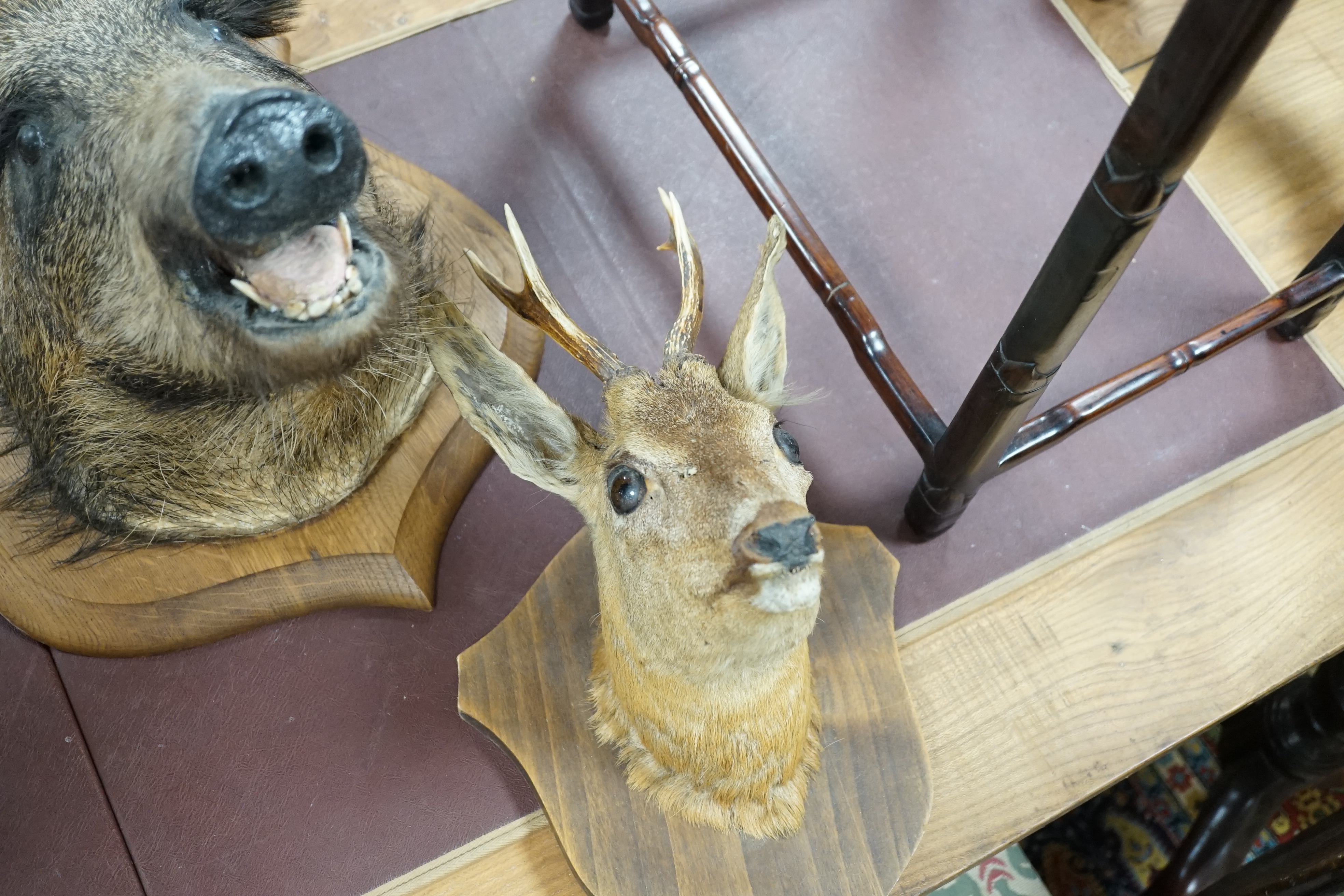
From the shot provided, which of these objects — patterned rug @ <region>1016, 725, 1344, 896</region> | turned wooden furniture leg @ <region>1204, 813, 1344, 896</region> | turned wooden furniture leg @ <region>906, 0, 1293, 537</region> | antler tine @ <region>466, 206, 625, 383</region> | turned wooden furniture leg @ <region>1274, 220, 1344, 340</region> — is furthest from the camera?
patterned rug @ <region>1016, 725, 1344, 896</region>

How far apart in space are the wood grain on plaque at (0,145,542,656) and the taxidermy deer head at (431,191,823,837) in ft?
0.91

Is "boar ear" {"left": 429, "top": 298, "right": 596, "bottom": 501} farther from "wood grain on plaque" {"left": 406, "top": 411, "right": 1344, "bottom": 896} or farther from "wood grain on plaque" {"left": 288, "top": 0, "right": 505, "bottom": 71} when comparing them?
"wood grain on plaque" {"left": 288, "top": 0, "right": 505, "bottom": 71}

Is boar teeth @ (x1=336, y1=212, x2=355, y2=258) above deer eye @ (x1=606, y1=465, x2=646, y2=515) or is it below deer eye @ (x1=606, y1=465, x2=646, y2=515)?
above

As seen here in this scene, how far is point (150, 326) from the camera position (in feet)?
3.33

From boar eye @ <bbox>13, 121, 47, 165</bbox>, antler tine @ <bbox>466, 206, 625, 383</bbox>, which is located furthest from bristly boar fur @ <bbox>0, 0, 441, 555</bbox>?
antler tine @ <bbox>466, 206, 625, 383</bbox>

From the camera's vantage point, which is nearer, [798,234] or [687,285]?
[687,285]

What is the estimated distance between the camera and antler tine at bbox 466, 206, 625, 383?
1.06m

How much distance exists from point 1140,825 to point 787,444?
1.35 m

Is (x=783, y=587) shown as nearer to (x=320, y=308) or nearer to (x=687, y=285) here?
(x=687, y=285)


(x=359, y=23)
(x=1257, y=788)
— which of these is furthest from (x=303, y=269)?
(x=1257, y=788)

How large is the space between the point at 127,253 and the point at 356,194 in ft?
0.90

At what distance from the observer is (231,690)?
134 centimetres

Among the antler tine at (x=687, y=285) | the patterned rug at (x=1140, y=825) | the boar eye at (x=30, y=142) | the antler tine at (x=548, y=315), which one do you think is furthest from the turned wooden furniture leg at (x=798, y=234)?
the patterned rug at (x=1140, y=825)

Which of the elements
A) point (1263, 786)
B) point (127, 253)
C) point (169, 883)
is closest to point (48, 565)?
point (169, 883)
